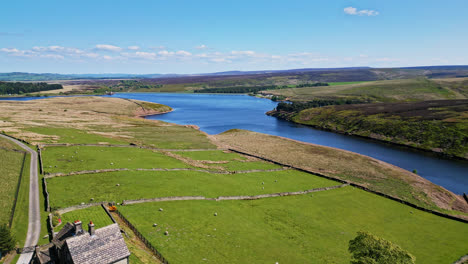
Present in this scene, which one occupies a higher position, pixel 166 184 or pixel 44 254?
pixel 44 254

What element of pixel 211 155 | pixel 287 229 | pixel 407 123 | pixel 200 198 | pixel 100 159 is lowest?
pixel 287 229

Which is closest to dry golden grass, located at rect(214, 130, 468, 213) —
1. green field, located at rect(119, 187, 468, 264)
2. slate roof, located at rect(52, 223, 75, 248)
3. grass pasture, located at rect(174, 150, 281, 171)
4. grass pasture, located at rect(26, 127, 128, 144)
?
grass pasture, located at rect(174, 150, 281, 171)

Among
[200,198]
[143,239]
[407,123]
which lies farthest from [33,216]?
[407,123]

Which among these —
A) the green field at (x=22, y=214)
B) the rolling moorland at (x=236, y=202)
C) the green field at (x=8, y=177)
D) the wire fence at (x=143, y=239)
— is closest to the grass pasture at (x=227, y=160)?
the rolling moorland at (x=236, y=202)

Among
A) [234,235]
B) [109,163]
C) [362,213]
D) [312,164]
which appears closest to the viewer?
[234,235]

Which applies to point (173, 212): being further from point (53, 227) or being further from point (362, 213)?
point (362, 213)

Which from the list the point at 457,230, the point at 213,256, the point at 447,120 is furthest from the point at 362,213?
the point at 447,120

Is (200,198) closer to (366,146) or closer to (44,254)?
(44,254)
